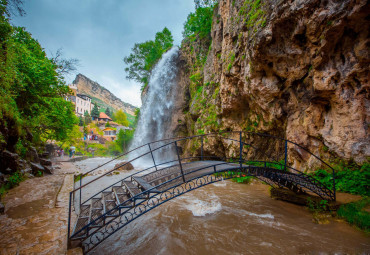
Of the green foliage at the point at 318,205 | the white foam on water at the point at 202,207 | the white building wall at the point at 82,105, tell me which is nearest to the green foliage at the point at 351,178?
the green foliage at the point at 318,205

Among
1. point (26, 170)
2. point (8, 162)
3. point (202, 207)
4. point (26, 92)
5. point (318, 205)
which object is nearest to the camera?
point (318, 205)

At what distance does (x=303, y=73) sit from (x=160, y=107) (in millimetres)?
16450

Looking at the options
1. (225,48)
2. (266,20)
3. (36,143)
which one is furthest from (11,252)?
(225,48)

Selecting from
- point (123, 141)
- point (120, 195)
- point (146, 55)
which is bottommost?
point (123, 141)

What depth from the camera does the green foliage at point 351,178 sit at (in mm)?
5602

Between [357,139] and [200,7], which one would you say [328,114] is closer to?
[357,139]

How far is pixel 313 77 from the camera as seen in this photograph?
6699 millimetres

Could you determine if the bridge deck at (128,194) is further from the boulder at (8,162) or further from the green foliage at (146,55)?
the green foliage at (146,55)

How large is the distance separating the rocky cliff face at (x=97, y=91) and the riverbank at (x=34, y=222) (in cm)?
9257

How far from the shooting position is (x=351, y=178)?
5957 mm

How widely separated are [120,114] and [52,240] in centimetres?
6677

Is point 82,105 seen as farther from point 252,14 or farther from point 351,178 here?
point 351,178

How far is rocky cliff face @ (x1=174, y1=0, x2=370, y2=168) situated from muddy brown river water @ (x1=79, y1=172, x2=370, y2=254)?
124 inches

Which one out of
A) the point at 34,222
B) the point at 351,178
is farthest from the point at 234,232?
the point at 34,222
